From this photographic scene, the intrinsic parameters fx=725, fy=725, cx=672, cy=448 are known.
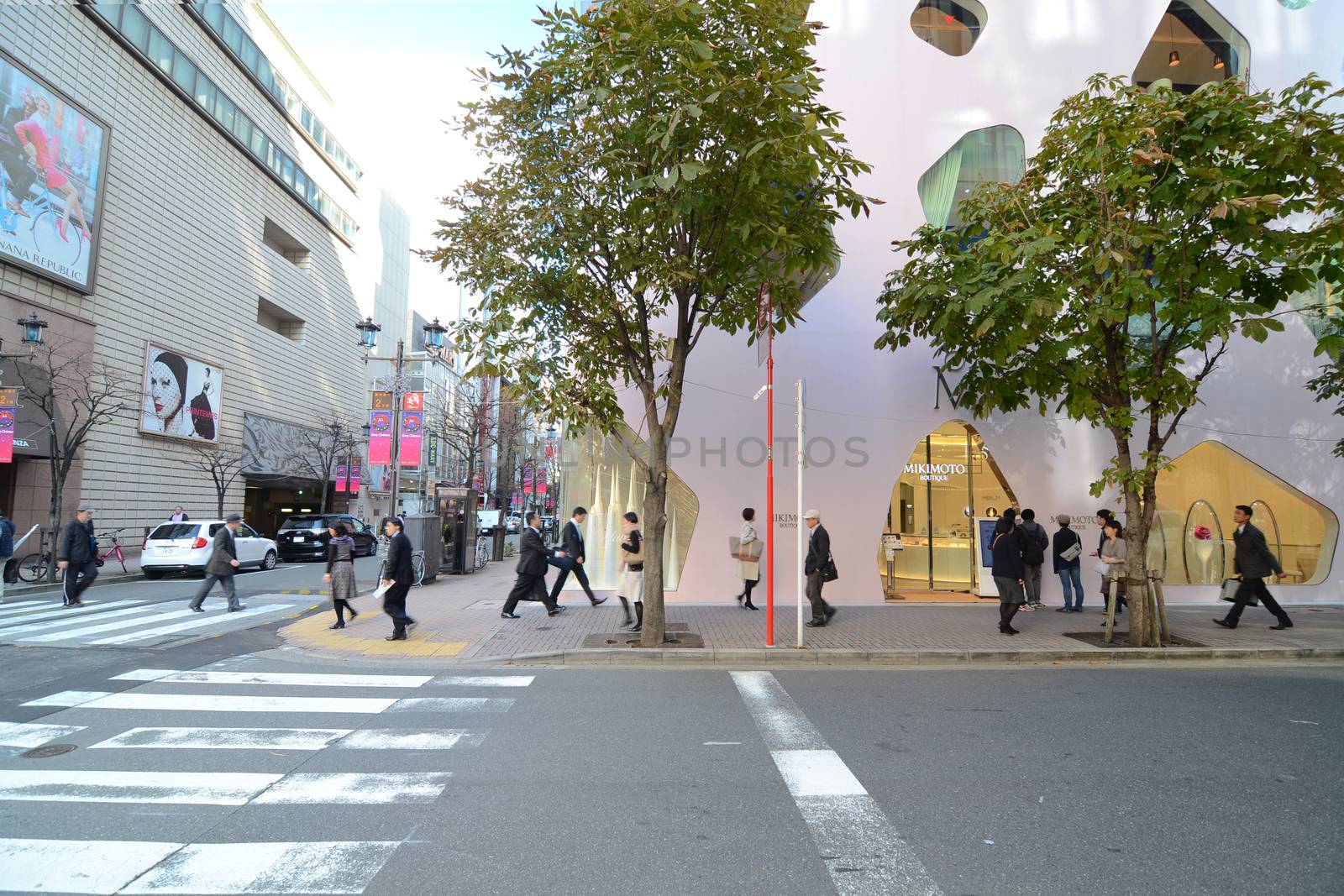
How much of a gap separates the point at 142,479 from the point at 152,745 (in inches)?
985

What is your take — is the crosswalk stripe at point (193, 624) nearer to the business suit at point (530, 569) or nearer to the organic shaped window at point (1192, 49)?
the business suit at point (530, 569)

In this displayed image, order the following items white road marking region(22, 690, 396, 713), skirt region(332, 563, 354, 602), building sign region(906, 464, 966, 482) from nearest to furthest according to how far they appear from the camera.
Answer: white road marking region(22, 690, 396, 713)
skirt region(332, 563, 354, 602)
building sign region(906, 464, 966, 482)

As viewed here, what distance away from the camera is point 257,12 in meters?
35.1

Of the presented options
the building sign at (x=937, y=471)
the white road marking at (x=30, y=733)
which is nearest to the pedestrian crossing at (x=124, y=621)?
the white road marking at (x=30, y=733)

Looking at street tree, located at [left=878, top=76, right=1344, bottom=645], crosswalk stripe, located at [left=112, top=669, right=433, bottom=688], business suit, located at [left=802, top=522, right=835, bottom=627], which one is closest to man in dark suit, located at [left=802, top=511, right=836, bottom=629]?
business suit, located at [left=802, top=522, right=835, bottom=627]

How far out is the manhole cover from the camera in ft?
17.2

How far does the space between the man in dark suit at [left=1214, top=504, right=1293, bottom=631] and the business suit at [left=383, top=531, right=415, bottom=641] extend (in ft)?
40.2

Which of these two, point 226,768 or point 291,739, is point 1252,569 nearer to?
point 291,739

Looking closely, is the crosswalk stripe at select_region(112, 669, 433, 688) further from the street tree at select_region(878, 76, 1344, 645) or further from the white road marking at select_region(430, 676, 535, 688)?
the street tree at select_region(878, 76, 1344, 645)

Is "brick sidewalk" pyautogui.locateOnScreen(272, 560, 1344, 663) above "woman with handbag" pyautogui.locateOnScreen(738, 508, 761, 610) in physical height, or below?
below

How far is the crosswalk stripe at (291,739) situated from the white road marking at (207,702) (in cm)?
67

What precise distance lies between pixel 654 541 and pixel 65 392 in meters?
21.0

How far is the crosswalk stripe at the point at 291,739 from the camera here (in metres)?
5.49

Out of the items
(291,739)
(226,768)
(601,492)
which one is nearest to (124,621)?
(601,492)
